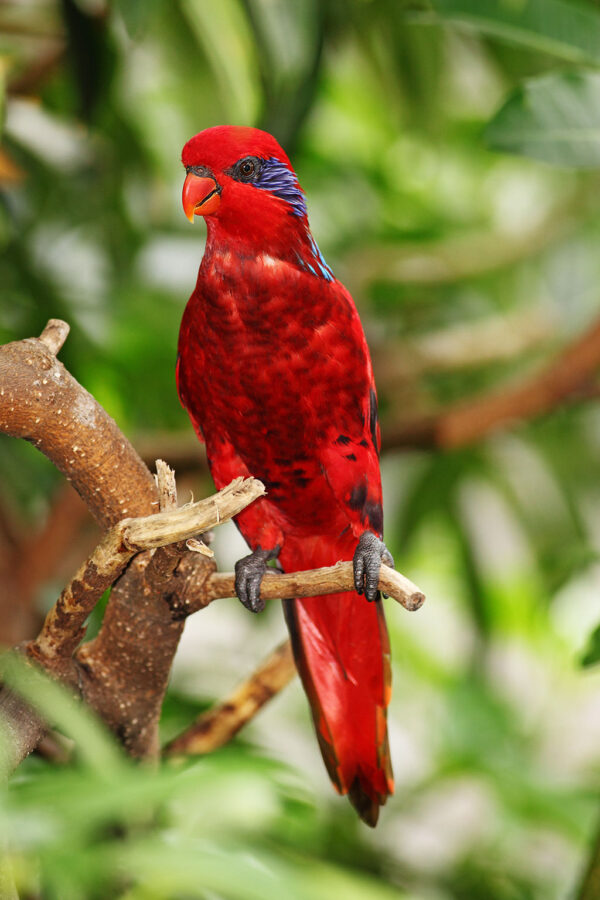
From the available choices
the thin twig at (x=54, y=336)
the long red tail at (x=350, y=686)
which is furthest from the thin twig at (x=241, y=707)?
the thin twig at (x=54, y=336)

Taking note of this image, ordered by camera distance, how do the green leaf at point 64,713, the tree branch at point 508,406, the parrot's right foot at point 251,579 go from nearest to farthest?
the green leaf at point 64,713, the parrot's right foot at point 251,579, the tree branch at point 508,406

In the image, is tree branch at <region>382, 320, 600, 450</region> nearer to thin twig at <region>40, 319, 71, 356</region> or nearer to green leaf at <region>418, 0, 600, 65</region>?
green leaf at <region>418, 0, 600, 65</region>

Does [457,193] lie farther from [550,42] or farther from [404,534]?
[550,42]

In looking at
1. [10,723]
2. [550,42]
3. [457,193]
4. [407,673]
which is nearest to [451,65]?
[457,193]

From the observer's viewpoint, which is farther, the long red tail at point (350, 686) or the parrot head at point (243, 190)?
the long red tail at point (350, 686)

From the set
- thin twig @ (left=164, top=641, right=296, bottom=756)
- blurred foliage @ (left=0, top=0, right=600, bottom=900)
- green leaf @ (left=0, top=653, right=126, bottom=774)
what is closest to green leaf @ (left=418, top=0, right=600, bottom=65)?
blurred foliage @ (left=0, top=0, right=600, bottom=900)

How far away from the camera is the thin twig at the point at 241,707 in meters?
0.96

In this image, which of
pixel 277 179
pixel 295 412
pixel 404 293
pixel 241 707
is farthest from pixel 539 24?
pixel 404 293

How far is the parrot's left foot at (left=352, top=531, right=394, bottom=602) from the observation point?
76 centimetres

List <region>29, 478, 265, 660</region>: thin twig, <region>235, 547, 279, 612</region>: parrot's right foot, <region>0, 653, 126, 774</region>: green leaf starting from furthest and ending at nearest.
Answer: <region>235, 547, 279, 612</region>: parrot's right foot → <region>29, 478, 265, 660</region>: thin twig → <region>0, 653, 126, 774</region>: green leaf

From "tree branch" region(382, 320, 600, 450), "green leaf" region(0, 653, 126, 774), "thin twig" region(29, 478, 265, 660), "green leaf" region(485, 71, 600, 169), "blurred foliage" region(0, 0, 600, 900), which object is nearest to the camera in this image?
"green leaf" region(0, 653, 126, 774)

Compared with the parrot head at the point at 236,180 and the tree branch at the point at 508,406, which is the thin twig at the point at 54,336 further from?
the tree branch at the point at 508,406

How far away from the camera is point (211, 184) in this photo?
2.43ft

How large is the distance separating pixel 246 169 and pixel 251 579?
372 millimetres
